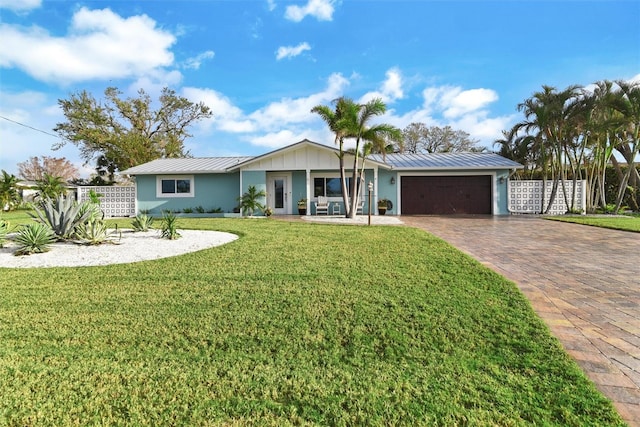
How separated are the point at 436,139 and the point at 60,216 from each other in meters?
34.6

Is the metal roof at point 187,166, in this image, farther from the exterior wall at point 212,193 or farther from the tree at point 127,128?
the tree at point 127,128

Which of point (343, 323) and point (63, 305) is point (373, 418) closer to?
point (343, 323)

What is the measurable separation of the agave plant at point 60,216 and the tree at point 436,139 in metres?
32.1

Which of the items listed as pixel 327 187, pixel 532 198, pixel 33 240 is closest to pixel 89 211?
pixel 33 240

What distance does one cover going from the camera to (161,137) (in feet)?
109

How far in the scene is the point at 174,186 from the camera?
1875 cm

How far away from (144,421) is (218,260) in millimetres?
4016

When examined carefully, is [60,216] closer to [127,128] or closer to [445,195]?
[445,195]

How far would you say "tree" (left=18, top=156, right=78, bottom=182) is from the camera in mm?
40594

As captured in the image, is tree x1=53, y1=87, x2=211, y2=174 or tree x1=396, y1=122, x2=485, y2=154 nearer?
tree x1=53, y1=87, x2=211, y2=174

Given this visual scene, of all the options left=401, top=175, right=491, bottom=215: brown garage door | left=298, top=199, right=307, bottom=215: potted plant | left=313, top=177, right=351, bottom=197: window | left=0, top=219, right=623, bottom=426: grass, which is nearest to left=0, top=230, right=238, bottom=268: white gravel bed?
left=0, top=219, right=623, bottom=426: grass

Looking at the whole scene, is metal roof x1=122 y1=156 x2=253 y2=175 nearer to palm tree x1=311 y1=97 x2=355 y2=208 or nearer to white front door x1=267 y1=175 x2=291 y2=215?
white front door x1=267 y1=175 x2=291 y2=215

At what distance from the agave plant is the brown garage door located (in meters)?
14.5

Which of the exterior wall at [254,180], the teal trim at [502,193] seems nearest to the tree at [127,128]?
the exterior wall at [254,180]
